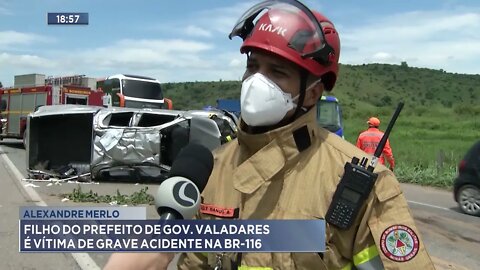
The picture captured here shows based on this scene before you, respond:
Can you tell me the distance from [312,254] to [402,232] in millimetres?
260

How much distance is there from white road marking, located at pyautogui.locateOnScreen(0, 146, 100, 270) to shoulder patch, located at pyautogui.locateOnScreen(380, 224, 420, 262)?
4591 millimetres

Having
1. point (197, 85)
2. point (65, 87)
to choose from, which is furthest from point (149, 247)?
point (197, 85)

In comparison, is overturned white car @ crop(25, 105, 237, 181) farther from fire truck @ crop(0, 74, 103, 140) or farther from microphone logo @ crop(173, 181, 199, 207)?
microphone logo @ crop(173, 181, 199, 207)

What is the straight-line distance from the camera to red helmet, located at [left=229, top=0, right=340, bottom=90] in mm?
1657

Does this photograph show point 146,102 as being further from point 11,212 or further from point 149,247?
point 149,247

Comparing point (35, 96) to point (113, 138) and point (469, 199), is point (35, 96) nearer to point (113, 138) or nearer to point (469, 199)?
point (113, 138)

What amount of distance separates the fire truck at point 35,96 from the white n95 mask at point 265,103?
21.8m

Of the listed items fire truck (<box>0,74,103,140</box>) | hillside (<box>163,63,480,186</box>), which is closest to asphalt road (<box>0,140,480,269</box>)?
fire truck (<box>0,74,103,140</box>)

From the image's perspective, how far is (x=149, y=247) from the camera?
1.20 m

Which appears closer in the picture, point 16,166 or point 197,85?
point 16,166

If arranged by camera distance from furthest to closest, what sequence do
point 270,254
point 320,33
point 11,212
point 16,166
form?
1. point 16,166
2. point 11,212
3. point 320,33
4. point 270,254

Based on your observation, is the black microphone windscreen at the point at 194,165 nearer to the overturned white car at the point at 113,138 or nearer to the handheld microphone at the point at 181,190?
the handheld microphone at the point at 181,190

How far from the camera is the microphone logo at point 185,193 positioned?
1.19 m

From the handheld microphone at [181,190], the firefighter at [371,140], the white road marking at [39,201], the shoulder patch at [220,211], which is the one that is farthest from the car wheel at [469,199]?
the handheld microphone at [181,190]
